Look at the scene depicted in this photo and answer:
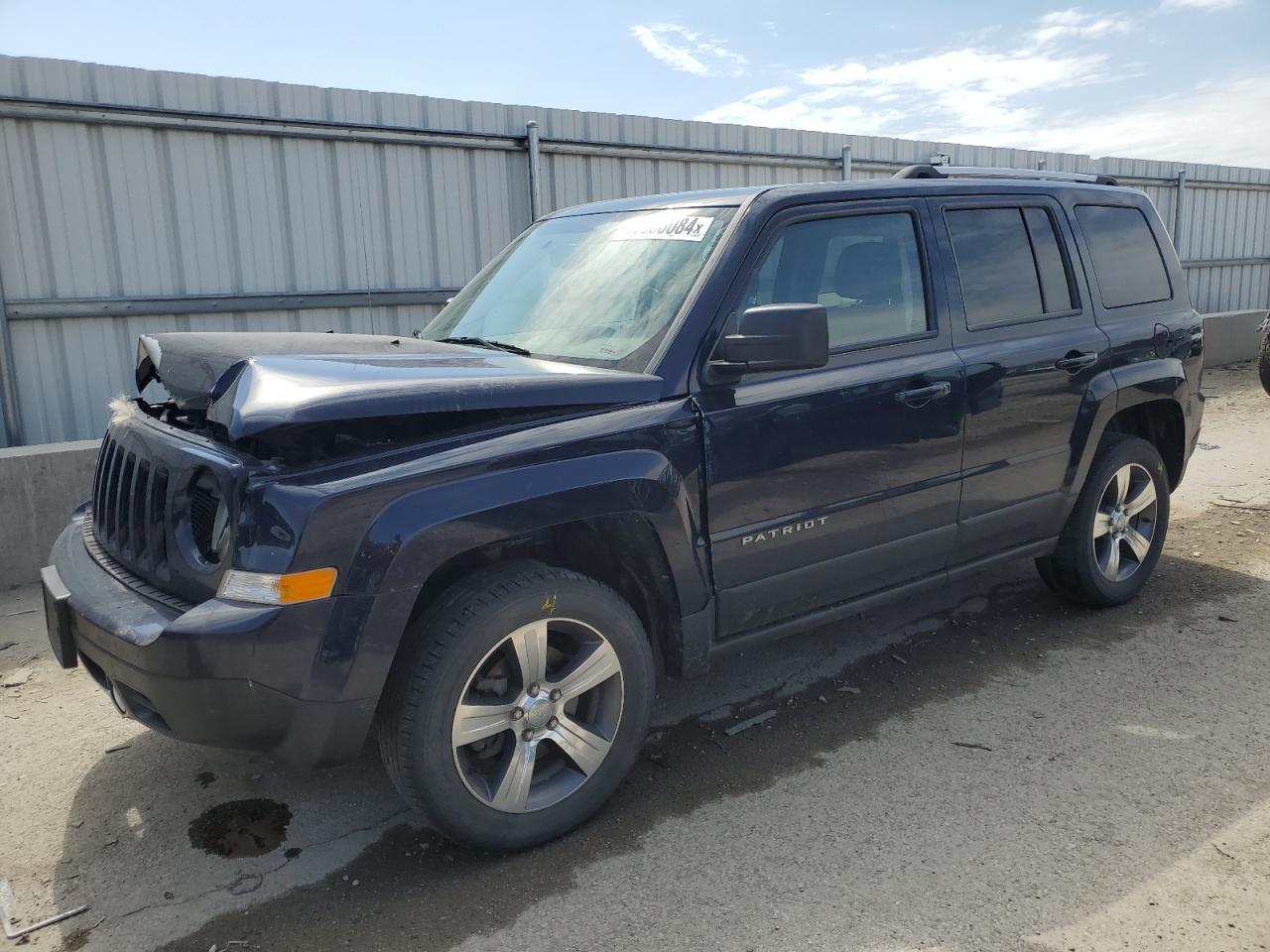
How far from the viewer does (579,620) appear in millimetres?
2904

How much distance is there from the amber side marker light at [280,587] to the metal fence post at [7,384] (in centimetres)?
537

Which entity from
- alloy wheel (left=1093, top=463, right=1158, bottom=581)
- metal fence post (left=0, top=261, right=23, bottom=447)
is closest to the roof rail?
alloy wheel (left=1093, top=463, right=1158, bottom=581)

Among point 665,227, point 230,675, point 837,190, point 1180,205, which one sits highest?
point 1180,205

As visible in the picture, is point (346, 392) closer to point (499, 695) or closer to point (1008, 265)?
point (499, 695)

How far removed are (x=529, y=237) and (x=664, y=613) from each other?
1950mm

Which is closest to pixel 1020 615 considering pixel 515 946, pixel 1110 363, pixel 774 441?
pixel 1110 363

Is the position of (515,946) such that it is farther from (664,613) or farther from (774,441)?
(774,441)

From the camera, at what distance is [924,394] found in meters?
3.70

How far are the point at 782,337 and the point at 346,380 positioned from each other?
1313 millimetres

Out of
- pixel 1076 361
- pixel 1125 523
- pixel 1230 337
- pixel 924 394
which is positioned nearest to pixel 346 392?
pixel 924 394

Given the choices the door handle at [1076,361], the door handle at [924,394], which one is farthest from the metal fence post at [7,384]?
the door handle at [1076,361]

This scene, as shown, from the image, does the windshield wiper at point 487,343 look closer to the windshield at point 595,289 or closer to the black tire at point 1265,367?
the windshield at point 595,289

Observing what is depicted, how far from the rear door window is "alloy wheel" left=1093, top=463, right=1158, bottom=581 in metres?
0.84

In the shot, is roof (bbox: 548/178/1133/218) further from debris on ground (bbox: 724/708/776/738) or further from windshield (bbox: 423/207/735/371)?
debris on ground (bbox: 724/708/776/738)
